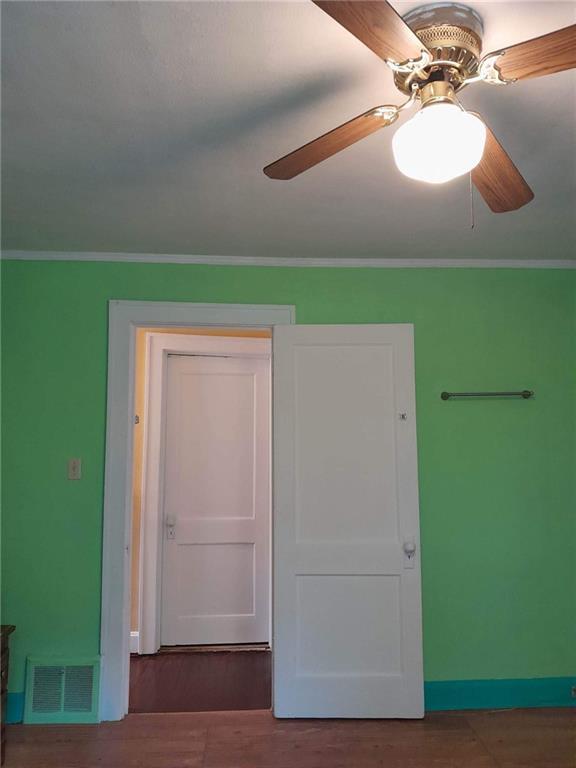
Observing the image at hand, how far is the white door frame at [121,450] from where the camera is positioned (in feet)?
9.21

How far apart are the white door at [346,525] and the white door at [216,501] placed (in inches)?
46.9

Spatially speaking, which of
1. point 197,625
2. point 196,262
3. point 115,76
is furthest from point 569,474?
point 115,76

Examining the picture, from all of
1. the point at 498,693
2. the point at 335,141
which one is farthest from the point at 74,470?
the point at 498,693

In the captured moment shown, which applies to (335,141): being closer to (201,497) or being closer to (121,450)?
(121,450)

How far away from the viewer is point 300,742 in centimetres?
259

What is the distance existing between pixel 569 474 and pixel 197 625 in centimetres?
262

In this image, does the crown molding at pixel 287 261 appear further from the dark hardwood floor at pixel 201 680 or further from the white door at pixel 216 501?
the dark hardwood floor at pixel 201 680

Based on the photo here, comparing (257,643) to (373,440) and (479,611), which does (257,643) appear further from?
(373,440)

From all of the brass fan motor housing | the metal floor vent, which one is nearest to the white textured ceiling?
the brass fan motor housing

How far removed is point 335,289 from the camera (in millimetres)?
3121

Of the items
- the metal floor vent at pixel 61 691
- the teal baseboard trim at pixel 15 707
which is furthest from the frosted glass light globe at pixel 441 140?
the teal baseboard trim at pixel 15 707

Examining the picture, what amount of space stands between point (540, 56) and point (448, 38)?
0.27 metres

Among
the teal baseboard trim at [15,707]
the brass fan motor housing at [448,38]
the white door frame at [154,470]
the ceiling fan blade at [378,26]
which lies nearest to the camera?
the ceiling fan blade at [378,26]

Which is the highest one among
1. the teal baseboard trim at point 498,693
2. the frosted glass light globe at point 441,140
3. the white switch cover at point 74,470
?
the frosted glass light globe at point 441,140
